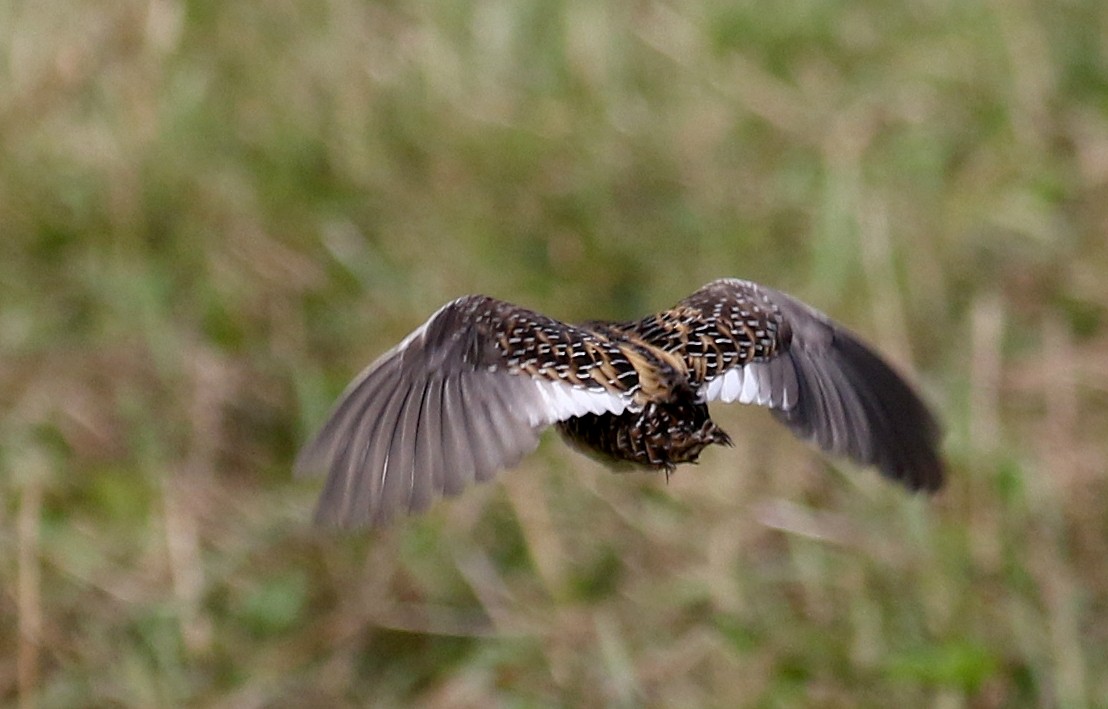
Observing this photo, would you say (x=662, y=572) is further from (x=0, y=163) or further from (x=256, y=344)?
(x=0, y=163)

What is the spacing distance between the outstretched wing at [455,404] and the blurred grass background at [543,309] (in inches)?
57.5

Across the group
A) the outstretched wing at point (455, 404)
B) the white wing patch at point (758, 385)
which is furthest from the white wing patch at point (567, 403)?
the white wing patch at point (758, 385)

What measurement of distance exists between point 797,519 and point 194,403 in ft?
5.36

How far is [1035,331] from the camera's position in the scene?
223 inches

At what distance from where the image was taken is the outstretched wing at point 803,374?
3.26 m

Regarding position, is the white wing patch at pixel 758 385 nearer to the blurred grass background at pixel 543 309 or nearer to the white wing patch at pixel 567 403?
the white wing patch at pixel 567 403

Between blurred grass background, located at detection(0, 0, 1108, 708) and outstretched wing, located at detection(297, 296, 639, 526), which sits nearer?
outstretched wing, located at detection(297, 296, 639, 526)

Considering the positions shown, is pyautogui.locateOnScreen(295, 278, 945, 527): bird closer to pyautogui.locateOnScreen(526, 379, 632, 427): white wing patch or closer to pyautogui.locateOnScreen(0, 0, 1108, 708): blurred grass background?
pyautogui.locateOnScreen(526, 379, 632, 427): white wing patch

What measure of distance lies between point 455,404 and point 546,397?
16cm

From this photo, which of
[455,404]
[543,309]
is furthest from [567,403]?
[543,309]

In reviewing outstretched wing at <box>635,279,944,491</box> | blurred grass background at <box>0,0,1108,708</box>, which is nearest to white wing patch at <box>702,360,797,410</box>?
outstretched wing at <box>635,279,944,491</box>

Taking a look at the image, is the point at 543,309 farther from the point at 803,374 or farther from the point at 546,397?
the point at 546,397

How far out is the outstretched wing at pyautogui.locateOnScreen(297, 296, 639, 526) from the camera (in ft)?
9.45

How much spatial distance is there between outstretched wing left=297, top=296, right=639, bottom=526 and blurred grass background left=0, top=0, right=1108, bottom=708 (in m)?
1.46
